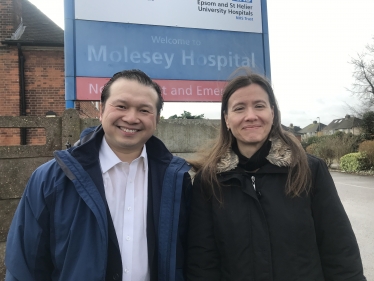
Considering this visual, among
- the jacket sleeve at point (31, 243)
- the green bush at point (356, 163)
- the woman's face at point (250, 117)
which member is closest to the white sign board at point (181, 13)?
the woman's face at point (250, 117)

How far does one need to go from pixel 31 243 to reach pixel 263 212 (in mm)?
1278

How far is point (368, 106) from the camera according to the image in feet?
86.3

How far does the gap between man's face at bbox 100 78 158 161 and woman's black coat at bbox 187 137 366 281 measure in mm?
596

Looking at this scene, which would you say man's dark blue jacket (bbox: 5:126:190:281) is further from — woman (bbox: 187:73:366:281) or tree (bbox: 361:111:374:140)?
tree (bbox: 361:111:374:140)

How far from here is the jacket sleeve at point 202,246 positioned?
1755mm

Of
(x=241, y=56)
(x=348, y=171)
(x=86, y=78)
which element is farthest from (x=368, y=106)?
(x=86, y=78)

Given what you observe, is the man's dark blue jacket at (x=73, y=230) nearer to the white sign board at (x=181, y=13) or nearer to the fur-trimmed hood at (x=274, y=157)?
the fur-trimmed hood at (x=274, y=157)

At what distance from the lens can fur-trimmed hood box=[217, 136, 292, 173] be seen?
71.0 inches

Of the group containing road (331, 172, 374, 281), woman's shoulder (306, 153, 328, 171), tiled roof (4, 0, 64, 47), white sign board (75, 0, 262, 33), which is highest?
tiled roof (4, 0, 64, 47)

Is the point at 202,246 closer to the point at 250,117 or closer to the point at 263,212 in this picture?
the point at 263,212

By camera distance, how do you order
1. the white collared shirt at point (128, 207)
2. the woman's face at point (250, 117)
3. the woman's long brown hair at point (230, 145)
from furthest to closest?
the woman's face at point (250, 117) < the woman's long brown hair at point (230, 145) < the white collared shirt at point (128, 207)

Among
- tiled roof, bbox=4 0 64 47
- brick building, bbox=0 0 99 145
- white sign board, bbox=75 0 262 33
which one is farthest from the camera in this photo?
tiled roof, bbox=4 0 64 47

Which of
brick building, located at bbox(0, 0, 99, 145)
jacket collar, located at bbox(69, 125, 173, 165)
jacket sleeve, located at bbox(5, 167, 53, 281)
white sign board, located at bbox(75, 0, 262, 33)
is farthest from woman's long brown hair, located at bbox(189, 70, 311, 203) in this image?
brick building, located at bbox(0, 0, 99, 145)

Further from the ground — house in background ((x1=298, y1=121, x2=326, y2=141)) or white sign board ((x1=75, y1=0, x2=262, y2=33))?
house in background ((x1=298, y1=121, x2=326, y2=141))
